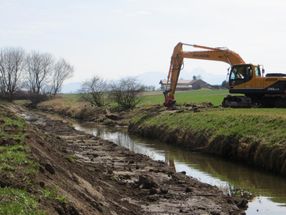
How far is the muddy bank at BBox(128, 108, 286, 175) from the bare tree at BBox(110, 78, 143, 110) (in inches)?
734

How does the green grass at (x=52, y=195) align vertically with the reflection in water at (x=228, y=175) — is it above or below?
above

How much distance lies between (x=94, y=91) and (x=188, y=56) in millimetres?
34126

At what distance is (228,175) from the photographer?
24.6 metres

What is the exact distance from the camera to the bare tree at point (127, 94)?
6794 centimetres

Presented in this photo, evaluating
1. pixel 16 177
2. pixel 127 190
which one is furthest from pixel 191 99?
pixel 16 177

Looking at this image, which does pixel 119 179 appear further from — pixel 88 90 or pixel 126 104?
pixel 88 90

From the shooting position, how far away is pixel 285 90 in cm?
4062

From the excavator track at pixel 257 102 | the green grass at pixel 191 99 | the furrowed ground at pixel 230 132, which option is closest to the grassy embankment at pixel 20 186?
the furrowed ground at pixel 230 132

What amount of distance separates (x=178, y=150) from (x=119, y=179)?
1366cm

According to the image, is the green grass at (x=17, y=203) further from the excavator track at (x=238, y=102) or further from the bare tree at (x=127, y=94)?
the bare tree at (x=127, y=94)

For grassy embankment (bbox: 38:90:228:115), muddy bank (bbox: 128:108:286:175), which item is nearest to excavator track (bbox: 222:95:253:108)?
muddy bank (bbox: 128:108:286:175)

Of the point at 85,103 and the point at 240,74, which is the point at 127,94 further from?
the point at 240,74

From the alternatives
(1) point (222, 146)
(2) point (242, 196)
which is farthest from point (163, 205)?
(1) point (222, 146)

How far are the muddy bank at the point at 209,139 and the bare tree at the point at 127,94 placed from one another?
61.2 feet
